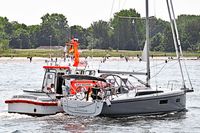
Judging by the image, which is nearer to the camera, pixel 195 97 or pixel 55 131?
pixel 55 131

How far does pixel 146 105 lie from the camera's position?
1588 inches

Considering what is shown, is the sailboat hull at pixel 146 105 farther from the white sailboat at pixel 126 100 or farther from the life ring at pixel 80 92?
the life ring at pixel 80 92

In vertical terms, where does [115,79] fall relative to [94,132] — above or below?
above

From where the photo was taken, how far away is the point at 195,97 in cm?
5559

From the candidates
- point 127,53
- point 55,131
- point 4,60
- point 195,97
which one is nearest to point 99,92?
point 55,131

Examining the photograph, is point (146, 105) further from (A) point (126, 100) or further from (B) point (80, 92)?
(B) point (80, 92)

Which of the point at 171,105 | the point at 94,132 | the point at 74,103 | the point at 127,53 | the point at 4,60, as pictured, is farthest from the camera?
the point at 127,53

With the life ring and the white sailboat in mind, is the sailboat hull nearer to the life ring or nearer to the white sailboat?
the white sailboat

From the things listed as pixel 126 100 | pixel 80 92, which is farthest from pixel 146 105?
pixel 80 92

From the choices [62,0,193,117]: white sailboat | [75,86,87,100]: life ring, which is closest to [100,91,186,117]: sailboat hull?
[62,0,193,117]: white sailboat

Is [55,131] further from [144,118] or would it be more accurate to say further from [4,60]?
[4,60]

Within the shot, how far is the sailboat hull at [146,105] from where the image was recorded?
39250mm

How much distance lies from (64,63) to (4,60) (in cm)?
12848

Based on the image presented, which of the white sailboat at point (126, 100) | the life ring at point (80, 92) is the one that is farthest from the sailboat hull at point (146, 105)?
the life ring at point (80, 92)
